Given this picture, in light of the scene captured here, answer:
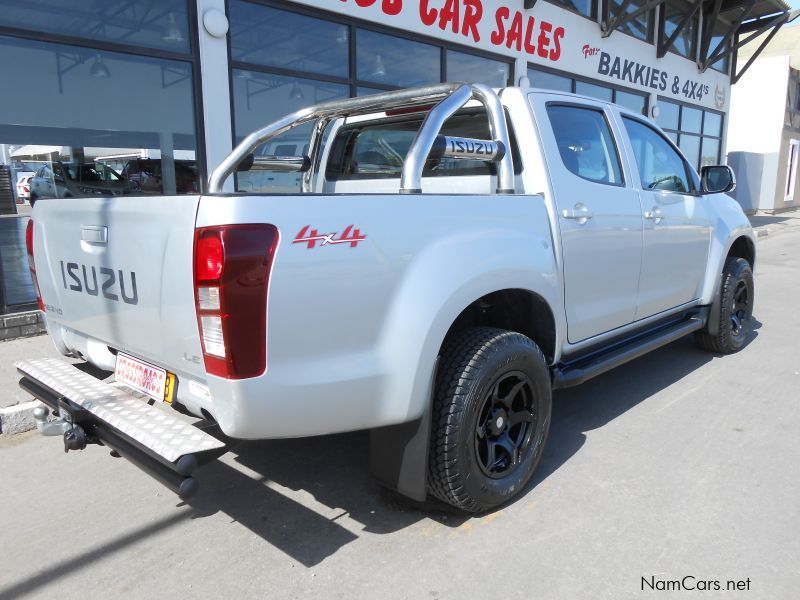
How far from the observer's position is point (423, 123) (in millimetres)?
2600

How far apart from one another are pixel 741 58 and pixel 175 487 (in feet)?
104

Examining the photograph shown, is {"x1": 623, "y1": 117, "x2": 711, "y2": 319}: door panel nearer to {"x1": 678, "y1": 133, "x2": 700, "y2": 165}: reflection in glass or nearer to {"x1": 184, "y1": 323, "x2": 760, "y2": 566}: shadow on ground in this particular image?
{"x1": 184, "y1": 323, "x2": 760, "y2": 566}: shadow on ground

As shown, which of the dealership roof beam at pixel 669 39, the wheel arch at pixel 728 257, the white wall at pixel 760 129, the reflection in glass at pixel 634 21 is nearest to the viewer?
the wheel arch at pixel 728 257

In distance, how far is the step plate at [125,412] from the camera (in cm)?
207

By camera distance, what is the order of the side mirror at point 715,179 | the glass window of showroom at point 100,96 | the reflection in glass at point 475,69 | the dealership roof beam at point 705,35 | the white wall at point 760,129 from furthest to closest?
the white wall at point 760,129 → the dealership roof beam at point 705,35 → the reflection in glass at point 475,69 → the glass window of showroom at point 100,96 → the side mirror at point 715,179

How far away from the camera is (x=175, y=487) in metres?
1.99

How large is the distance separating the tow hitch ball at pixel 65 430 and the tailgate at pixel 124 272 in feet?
1.19

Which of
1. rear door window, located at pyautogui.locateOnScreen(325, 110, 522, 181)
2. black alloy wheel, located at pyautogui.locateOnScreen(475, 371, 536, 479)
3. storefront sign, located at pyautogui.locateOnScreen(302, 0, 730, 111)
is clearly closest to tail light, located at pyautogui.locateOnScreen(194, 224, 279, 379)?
black alloy wheel, located at pyautogui.locateOnScreen(475, 371, 536, 479)

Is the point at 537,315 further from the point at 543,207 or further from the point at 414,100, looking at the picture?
the point at 414,100

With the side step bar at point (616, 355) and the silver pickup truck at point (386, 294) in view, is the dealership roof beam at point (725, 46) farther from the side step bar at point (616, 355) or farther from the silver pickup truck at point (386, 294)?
the silver pickup truck at point (386, 294)

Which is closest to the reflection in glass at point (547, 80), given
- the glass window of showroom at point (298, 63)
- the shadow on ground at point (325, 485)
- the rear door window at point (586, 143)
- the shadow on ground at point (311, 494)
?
the glass window of showroom at point (298, 63)

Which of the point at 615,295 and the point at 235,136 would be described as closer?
the point at 615,295

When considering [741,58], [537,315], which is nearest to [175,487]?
[537,315]

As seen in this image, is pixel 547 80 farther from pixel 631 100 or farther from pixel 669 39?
pixel 669 39
